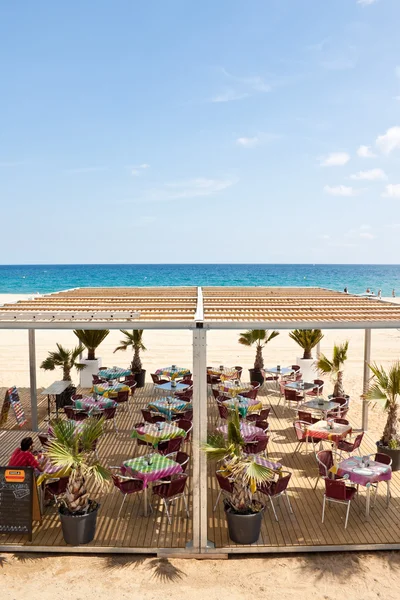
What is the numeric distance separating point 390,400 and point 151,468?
4223mm

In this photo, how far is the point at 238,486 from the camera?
6.36 m

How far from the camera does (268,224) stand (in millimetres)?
104438

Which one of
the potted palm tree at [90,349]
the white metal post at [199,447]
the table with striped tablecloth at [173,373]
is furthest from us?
the potted palm tree at [90,349]

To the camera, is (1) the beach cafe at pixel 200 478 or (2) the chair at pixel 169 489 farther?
(2) the chair at pixel 169 489

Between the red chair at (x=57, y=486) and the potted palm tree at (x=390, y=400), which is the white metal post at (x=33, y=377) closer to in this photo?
the red chair at (x=57, y=486)

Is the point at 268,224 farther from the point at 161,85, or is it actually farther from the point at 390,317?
the point at 390,317

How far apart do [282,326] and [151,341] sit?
1870 cm

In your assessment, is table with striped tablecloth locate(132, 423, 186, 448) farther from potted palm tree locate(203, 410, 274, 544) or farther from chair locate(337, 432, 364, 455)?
chair locate(337, 432, 364, 455)

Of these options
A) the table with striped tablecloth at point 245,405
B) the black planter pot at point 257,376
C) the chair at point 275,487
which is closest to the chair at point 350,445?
the table with striped tablecloth at point 245,405

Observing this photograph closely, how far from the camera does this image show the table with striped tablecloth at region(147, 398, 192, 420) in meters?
10.1

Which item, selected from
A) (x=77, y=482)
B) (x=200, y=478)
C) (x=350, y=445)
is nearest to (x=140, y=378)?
(x=350, y=445)

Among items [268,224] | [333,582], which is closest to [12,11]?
[333,582]

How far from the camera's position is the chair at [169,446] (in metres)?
8.41

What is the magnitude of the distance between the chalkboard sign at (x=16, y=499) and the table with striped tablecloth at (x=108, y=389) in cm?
488
